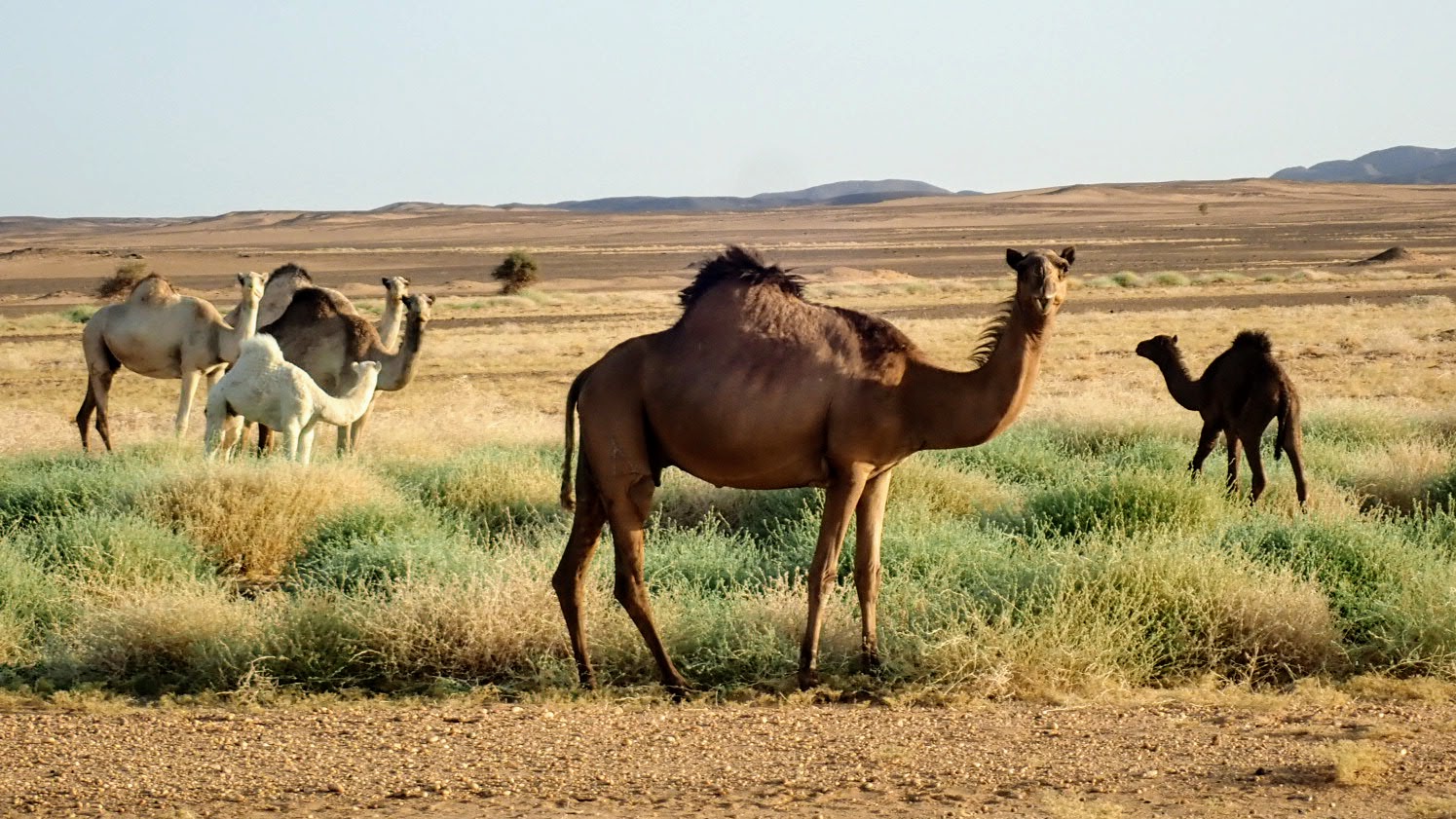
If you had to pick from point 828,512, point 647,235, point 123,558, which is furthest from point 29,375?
point 647,235

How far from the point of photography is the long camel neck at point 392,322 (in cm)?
1645

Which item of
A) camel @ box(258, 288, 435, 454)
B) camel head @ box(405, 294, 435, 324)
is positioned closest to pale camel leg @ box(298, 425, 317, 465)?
camel @ box(258, 288, 435, 454)

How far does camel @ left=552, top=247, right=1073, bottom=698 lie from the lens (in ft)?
23.7

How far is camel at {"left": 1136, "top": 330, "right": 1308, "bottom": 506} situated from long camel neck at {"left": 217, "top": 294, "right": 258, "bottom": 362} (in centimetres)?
876

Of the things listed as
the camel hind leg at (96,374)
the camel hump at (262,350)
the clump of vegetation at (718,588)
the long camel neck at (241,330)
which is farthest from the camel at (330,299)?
the clump of vegetation at (718,588)

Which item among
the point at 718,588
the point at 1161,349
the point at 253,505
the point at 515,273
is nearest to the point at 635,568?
the point at 718,588

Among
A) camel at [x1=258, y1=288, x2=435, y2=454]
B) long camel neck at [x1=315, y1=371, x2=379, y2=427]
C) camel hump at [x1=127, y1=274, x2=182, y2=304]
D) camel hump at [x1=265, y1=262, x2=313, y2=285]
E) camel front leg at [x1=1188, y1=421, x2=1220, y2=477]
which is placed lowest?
camel front leg at [x1=1188, y1=421, x2=1220, y2=477]

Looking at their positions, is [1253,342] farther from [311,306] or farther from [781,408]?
[311,306]

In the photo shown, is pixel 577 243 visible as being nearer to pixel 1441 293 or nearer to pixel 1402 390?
pixel 1441 293

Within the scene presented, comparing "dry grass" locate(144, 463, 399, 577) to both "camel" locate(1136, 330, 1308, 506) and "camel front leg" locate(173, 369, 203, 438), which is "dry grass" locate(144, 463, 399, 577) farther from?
"camel" locate(1136, 330, 1308, 506)

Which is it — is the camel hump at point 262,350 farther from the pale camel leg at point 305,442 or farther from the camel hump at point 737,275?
the camel hump at point 737,275

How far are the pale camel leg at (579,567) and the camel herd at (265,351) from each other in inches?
225

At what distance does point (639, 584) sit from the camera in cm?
742

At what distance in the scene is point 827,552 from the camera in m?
7.32
